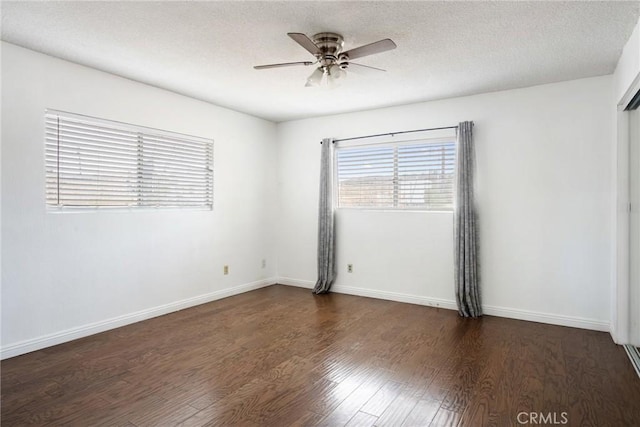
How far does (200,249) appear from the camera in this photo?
15.0 ft

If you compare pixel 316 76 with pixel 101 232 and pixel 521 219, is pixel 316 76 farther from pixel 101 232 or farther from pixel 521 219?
pixel 521 219

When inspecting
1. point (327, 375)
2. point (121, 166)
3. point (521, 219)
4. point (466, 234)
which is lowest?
point (327, 375)

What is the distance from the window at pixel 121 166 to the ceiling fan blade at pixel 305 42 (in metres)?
2.26

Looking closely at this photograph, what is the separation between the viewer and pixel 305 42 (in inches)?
98.0

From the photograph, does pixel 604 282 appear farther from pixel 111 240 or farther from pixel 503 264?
pixel 111 240

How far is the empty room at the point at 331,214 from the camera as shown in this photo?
2396mm

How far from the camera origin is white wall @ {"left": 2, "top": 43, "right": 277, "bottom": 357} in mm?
2982

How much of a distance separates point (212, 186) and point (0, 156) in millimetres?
2185

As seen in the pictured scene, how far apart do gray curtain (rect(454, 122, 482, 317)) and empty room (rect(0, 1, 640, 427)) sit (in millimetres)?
24

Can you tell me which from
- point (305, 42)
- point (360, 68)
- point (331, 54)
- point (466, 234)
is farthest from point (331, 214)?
point (305, 42)

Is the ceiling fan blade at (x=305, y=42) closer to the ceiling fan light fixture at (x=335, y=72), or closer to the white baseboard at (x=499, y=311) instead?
the ceiling fan light fixture at (x=335, y=72)

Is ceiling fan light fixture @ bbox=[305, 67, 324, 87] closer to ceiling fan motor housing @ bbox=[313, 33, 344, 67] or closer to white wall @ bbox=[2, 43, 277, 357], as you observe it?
ceiling fan motor housing @ bbox=[313, 33, 344, 67]

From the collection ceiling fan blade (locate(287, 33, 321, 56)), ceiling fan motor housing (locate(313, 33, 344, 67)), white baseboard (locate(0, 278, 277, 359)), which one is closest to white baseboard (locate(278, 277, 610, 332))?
white baseboard (locate(0, 278, 277, 359))

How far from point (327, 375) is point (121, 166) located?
9.43ft
